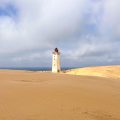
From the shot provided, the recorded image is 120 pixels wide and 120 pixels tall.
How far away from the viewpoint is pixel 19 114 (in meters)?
5.70

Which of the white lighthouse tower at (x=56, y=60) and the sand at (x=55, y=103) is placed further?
the white lighthouse tower at (x=56, y=60)

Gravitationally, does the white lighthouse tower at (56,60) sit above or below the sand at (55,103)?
above

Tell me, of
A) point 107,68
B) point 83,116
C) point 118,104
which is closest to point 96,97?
point 118,104

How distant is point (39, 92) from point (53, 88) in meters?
0.71

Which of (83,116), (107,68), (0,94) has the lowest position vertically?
(83,116)

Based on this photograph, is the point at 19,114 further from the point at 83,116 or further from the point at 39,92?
the point at 39,92

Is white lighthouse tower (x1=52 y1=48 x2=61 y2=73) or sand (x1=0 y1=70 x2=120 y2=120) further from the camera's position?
white lighthouse tower (x1=52 y1=48 x2=61 y2=73)

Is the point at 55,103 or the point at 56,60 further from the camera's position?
the point at 56,60

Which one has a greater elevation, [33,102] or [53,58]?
[53,58]

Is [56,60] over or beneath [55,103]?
over

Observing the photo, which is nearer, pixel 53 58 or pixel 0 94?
pixel 0 94

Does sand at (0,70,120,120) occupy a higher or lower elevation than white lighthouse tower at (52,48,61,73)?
lower

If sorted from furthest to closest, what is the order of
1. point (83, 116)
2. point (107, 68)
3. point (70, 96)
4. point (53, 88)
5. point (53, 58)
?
point (53, 58) → point (107, 68) → point (53, 88) → point (70, 96) → point (83, 116)


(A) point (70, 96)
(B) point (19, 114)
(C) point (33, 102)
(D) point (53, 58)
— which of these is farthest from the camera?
(D) point (53, 58)
